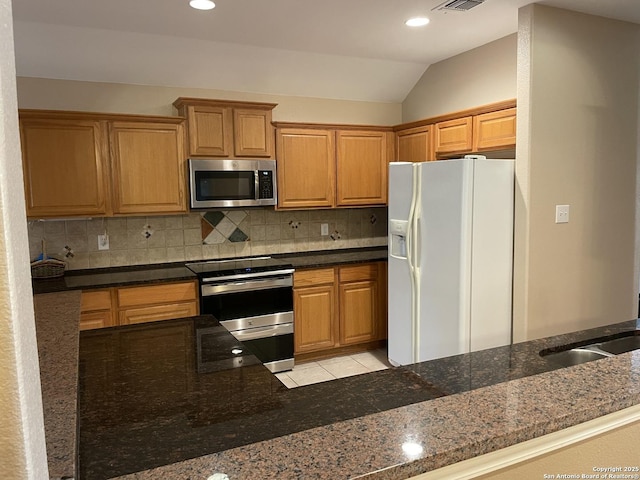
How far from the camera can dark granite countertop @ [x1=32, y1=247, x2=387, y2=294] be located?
11.0ft

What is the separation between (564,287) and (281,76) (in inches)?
111

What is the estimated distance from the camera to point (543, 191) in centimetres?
298

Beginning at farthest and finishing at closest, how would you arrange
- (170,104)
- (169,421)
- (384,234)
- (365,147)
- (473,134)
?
(384,234) < (365,147) < (170,104) < (473,134) < (169,421)

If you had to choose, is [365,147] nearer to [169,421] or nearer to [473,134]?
[473,134]

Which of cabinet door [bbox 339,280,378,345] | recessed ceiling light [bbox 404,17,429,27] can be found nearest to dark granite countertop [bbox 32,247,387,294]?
cabinet door [bbox 339,280,378,345]

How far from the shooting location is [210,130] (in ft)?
12.6

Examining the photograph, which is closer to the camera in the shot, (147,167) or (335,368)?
(147,167)

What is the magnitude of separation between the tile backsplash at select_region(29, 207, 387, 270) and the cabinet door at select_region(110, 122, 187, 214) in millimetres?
342

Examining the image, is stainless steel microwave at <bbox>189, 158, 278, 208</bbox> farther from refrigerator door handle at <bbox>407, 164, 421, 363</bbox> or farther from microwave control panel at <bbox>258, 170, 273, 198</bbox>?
refrigerator door handle at <bbox>407, 164, 421, 363</bbox>

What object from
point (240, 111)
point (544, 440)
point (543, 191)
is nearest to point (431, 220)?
point (543, 191)

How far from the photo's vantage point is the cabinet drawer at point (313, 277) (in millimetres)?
4047

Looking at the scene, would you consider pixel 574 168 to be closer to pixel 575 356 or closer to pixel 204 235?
pixel 575 356

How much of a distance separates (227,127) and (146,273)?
1.33m

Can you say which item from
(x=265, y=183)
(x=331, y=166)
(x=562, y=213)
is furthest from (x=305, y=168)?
(x=562, y=213)
